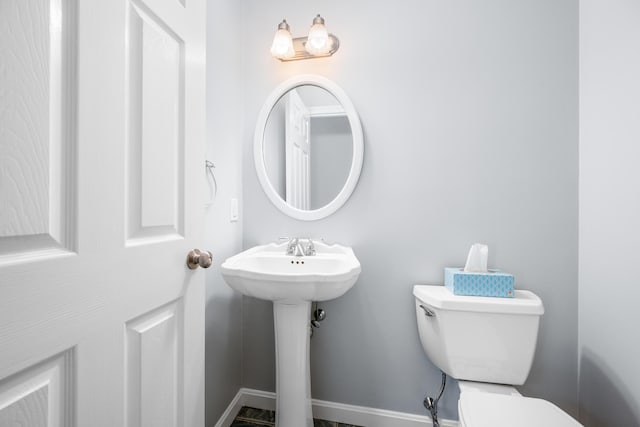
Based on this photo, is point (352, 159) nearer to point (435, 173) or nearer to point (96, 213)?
point (435, 173)

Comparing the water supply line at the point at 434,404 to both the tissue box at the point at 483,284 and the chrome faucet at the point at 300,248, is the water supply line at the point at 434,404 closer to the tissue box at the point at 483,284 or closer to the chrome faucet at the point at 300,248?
the tissue box at the point at 483,284

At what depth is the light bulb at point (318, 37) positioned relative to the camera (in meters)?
1.43

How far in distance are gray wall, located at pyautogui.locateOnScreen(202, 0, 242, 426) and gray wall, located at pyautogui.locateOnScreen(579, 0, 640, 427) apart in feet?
5.34

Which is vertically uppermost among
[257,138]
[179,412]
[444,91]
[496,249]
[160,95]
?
[444,91]

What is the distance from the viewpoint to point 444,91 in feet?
4.73

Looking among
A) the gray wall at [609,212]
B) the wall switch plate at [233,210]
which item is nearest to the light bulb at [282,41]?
the wall switch plate at [233,210]

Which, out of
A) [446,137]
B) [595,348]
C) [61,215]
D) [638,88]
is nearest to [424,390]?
[595,348]

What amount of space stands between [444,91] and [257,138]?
0.99 m

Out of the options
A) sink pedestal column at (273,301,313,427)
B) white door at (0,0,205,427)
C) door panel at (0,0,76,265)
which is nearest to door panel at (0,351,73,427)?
white door at (0,0,205,427)

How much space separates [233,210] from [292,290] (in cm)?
66

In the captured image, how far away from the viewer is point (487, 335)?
1186mm

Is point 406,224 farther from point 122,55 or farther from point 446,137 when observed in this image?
point 122,55

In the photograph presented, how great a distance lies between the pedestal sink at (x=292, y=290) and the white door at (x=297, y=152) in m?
0.27

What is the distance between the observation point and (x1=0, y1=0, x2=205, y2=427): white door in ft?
1.51
